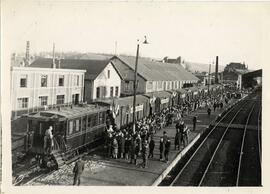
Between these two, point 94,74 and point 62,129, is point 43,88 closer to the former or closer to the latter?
point 94,74

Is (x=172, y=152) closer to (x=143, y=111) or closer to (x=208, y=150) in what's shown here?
(x=208, y=150)

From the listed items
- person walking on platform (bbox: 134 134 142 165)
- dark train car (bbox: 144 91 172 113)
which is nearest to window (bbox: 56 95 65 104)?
dark train car (bbox: 144 91 172 113)

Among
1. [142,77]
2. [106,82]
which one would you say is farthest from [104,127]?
[142,77]

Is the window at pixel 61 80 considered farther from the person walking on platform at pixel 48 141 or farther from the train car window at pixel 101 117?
the person walking on platform at pixel 48 141

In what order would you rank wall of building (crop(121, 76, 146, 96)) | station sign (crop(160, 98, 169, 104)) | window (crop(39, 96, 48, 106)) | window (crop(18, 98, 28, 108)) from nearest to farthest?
window (crop(18, 98, 28, 108)), window (crop(39, 96, 48, 106)), station sign (crop(160, 98, 169, 104)), wall of building (crop(121, 76, 146, 96))

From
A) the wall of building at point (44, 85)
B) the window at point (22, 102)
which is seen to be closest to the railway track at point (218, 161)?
the wall of building at point (44, 85)

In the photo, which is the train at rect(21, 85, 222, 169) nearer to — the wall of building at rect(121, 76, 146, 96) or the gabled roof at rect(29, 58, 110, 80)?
the gabled roof at rect(29, 58, 110, 80)

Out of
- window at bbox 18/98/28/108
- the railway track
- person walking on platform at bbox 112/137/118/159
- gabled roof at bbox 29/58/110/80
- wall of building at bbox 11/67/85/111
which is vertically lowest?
the railway track

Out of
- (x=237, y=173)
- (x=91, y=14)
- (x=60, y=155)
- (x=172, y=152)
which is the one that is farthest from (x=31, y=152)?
(x=237, y=173)
